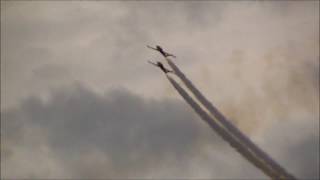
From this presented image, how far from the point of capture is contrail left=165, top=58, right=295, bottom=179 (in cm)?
12394

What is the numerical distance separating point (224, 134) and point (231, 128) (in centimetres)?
207

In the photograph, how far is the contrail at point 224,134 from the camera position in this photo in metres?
126

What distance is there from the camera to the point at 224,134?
135 m

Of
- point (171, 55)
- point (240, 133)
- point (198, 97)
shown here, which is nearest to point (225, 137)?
point (240, 133)

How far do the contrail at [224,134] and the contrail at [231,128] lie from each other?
986 mm

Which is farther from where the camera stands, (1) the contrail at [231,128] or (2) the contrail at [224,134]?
(2) the contrail at [224,134]

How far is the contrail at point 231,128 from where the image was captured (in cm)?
12394

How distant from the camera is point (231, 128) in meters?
134

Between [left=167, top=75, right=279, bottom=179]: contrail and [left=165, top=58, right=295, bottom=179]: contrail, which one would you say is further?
[left=167, top=75, right=279, bottom=179]: contrail

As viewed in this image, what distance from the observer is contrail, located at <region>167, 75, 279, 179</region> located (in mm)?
125975

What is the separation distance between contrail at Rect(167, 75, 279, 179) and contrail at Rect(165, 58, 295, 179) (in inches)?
38.8

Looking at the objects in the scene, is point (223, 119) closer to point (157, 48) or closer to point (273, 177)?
point (273, 177)

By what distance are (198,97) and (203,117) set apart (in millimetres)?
5067

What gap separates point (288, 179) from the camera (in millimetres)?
120750
